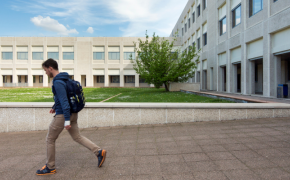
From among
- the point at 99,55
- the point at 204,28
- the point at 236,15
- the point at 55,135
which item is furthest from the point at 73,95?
the point at 99,55

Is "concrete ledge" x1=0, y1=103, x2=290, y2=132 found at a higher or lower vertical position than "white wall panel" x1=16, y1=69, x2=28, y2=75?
lower

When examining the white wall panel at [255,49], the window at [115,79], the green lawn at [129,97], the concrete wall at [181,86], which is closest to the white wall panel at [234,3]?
Answer: the white wall panel at [255,49]

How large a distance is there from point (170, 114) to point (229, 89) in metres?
15.8

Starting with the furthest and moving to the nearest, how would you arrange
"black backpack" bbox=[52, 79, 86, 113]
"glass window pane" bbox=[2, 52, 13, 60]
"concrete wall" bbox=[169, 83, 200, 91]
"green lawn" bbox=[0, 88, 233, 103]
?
1. "glass window pane" bbox=[2, 52, 13, 60]
2. "concrete wall" bbox=[169, 83, 200, 91]
3. "green lawn" bbox=[0, 88, 233, 103]
4. "black backpack" bbox=[52, 79, 86, 113]

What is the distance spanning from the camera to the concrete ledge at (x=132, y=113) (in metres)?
6.46

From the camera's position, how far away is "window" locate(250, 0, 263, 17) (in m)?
14.9

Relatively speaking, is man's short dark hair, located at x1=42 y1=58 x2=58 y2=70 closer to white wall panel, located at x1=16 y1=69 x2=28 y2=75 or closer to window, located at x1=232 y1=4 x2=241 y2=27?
window, located at x1=232 y1=4 x2=241 y2=27

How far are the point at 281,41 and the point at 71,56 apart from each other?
4541 cm

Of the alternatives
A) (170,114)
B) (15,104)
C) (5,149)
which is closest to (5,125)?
(15,104)

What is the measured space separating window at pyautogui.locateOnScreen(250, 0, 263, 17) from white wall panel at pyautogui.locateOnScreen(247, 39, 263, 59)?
2.42m

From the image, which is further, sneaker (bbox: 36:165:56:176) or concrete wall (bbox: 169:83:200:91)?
concrete wall (bbox: 169:83:200:91)

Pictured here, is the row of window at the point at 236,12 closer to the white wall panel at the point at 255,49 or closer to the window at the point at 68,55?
the white wall panel at the point at 255,49

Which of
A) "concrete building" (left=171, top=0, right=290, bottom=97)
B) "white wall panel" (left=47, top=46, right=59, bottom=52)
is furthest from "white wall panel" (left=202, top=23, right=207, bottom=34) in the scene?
"white wall panel" (left=47, top=46, right=59, bottom=52)

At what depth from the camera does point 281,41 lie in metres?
12.9
